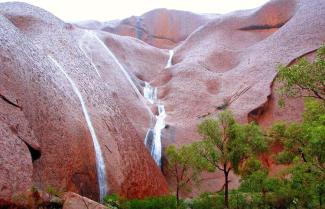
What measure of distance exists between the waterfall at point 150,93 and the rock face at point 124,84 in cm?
53

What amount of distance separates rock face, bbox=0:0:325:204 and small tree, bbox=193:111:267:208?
398 cm

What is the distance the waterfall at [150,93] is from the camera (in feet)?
109

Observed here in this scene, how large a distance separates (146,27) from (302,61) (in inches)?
1531

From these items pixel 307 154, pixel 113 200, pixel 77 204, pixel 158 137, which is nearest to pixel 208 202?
pixel 113 200

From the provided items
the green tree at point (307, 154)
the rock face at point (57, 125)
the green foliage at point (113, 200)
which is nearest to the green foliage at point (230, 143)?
the green tree at point (307, 154)

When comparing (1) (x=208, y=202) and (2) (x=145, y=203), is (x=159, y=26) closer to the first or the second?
(1) (x=208, y=202)

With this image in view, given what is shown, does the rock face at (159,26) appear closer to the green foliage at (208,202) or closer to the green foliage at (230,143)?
the green foliage at (230,143)

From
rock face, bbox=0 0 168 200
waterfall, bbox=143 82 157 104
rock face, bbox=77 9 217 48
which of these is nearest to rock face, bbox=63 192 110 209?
rock face, bbox=0 0 168 200

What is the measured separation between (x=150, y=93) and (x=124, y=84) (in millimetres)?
4483

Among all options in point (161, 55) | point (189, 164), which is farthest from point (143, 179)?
point (161, 55)

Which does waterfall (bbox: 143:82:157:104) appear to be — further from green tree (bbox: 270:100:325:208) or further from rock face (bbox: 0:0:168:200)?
green tree (bbox: 270:100:325:208)

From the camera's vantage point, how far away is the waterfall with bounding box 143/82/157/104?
33188 mm

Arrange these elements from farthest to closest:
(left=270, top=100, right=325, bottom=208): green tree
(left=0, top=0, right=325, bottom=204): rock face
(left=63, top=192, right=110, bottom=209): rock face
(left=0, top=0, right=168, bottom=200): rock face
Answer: (left=0, top=0, right=325, bottom=204): rock face, (left=0, top=0, right=168, bottom=200): rock face, (left=63, top=192, right=110, bottom=209): rock face, (left=270, top=100, right=325, bottom=208): green tree

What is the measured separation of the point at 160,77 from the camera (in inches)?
1427
